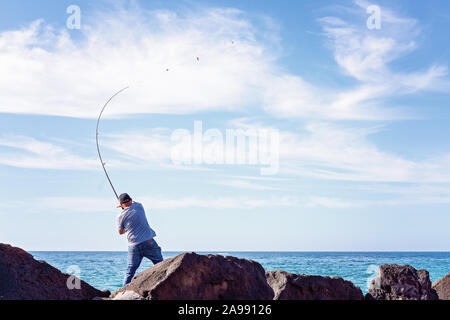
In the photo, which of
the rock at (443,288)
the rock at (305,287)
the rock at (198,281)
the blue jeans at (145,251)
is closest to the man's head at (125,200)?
the blue jeans at (145,251)

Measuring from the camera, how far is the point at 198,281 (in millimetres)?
4797

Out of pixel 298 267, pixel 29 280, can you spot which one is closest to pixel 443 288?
pixel 29 280

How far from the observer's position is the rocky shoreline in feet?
15.5

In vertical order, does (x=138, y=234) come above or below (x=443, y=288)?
above

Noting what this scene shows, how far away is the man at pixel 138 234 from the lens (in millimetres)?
6641

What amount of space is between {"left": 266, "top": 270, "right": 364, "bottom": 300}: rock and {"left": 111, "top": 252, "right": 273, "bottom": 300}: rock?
2.49ft

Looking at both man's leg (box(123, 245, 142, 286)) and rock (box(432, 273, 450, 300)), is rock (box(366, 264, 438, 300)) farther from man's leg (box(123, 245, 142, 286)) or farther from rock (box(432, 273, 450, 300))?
man's leg (box(123, 245, 142, 286))

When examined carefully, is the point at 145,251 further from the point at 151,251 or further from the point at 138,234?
the point at 138,234

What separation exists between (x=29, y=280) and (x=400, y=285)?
184 inches

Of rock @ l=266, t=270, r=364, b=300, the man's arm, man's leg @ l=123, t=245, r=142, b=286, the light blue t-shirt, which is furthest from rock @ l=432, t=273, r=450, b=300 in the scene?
the man's arm
